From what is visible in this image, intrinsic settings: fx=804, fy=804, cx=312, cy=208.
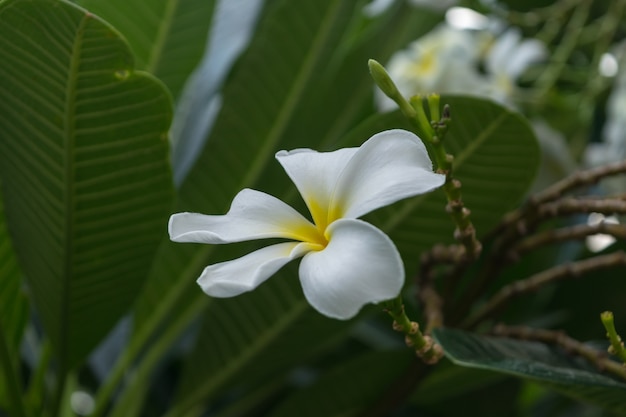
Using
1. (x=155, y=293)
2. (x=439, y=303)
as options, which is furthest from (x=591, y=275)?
(x=155, y=293)

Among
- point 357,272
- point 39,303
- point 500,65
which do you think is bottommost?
point 500,65

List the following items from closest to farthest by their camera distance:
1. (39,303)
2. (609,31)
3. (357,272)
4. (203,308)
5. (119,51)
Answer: (357,272)
(119,51)
(39,303)
(203,308)
(609,31)

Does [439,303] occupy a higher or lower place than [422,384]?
higher

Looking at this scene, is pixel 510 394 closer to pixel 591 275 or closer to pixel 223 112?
pixel 591 275

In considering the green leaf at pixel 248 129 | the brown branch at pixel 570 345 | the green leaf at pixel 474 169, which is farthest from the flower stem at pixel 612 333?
the green leaf at pixel 248 129

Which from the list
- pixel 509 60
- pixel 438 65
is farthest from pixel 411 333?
pixel 509 60

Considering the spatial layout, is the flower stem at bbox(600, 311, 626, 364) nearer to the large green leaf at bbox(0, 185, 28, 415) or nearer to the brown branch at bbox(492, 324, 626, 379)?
the brown branch at bbox(492, 324, 626, 379)

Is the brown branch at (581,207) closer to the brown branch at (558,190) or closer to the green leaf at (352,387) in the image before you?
the brown branch at (558,190)
